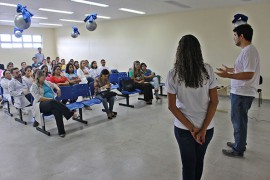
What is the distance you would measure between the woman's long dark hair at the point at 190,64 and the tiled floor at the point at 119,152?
1.49 metres

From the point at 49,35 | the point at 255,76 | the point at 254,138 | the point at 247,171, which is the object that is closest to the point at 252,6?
the point at 254,138

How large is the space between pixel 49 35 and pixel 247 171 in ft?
39.9

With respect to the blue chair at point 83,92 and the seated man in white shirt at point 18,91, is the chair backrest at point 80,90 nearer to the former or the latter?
the blue chair at point 83,92

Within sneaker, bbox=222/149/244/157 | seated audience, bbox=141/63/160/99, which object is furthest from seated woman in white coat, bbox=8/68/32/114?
sneaker, bbox=222/149/244/157

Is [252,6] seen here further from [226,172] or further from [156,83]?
[226,172]

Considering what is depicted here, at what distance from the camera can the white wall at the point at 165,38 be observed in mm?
6234

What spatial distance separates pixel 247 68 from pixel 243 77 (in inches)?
4.6

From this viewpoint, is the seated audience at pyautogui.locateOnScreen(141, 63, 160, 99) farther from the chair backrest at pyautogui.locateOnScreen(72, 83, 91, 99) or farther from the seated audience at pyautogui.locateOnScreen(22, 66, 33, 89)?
the seated audience at pyautogui.locateOnScreen(22, 66, 33, 89)

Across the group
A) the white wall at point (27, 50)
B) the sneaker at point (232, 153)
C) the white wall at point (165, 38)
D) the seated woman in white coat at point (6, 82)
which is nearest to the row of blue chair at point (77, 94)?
the seated woman in white coat at point (6, 82)

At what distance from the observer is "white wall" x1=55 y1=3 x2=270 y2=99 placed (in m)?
6.23

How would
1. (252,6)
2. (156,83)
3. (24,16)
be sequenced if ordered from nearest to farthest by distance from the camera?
(24,16), (252,6), (156,83)

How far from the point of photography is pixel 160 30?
320 inches

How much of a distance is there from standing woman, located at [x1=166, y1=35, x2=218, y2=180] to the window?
1169 cm

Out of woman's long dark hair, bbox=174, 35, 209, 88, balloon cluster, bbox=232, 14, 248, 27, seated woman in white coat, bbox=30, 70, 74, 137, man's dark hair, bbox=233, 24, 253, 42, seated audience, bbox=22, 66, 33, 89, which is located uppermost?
balloon cluster, bbox=232, 14, 248, 27
